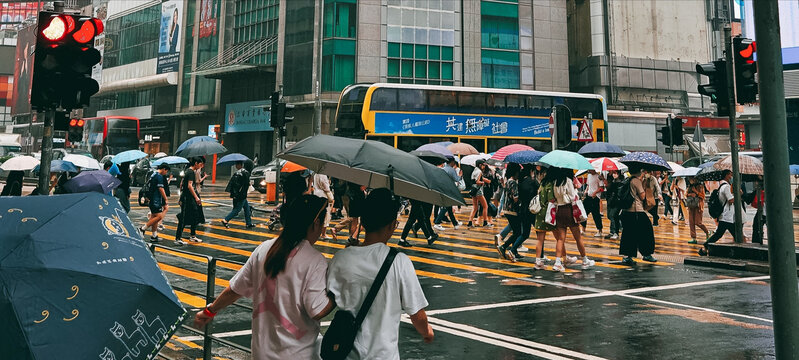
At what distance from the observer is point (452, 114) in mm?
26688

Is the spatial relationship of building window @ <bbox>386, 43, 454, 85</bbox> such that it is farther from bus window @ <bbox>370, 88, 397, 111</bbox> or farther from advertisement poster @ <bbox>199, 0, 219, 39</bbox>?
advertisement poster @ <bbox>199, 0, 219, 39</bbox>

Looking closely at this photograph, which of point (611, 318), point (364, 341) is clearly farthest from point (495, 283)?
point (364, 341)

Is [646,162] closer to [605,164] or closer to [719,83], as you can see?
[719,83]

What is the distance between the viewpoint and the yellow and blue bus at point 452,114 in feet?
82.1

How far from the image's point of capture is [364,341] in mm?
2840

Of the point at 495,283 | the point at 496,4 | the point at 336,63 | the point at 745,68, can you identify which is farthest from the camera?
the point at 496,4

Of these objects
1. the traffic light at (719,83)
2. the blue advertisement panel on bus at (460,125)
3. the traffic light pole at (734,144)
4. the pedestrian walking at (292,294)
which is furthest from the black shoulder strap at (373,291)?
the blue advertisement panel on bus at (460,125)

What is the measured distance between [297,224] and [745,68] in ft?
29.4

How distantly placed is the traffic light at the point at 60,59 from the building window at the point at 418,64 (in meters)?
33.8

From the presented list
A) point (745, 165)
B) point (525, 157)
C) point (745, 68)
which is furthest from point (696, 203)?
point (745, 68)

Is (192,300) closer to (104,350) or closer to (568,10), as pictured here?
(104,350)

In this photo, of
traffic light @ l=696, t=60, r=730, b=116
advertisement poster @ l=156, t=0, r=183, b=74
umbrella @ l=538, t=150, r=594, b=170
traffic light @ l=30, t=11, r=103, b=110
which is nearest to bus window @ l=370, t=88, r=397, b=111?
traffic light @ l=696, t=60, r=730, b=116

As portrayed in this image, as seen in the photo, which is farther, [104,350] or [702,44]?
[702,44]

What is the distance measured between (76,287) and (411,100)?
24029 mm
